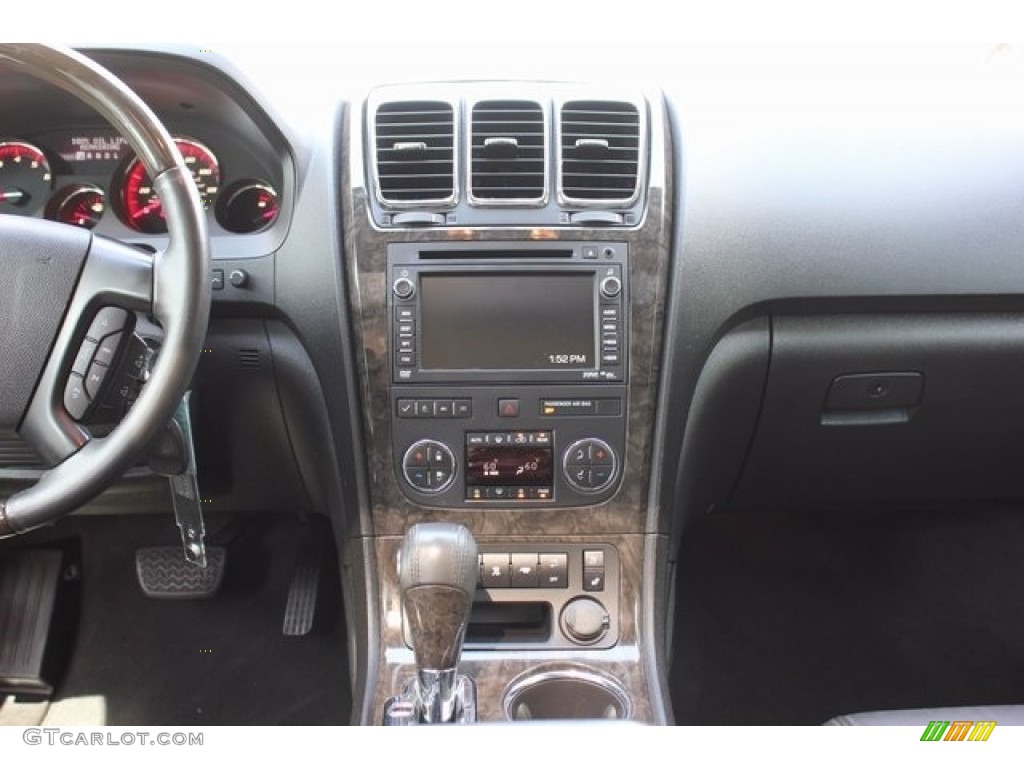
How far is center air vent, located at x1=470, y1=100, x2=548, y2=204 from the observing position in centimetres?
162

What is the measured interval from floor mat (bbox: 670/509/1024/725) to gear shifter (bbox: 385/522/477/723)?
875 millimetres

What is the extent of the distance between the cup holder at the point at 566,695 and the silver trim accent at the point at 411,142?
34.5 inches

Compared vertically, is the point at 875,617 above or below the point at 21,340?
below

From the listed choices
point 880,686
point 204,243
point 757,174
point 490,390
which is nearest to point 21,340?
point 204,243

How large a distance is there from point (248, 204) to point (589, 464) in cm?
84

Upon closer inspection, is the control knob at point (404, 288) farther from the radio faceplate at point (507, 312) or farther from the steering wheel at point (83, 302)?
the steering wheel at point (83, 302)

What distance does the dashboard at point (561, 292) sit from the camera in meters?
1.61

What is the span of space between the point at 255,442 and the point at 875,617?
5.26ft

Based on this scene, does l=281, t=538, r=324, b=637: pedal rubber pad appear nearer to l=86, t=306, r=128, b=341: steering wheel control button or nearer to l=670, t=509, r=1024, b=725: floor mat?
l=670, t=509, r=1024, b=725: floor mat

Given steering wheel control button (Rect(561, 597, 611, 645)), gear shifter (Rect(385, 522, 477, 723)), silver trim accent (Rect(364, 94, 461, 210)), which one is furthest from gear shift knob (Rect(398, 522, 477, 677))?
silver trim accent (Rect(364, 94, 461, 210))

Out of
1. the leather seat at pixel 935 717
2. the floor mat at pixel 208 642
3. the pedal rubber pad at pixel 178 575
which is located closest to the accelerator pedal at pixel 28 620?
the floor mat at pixel 208 642

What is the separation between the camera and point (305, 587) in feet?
7.12

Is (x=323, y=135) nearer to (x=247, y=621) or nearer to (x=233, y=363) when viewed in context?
(x=233, y=363)

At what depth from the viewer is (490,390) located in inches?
65.1
